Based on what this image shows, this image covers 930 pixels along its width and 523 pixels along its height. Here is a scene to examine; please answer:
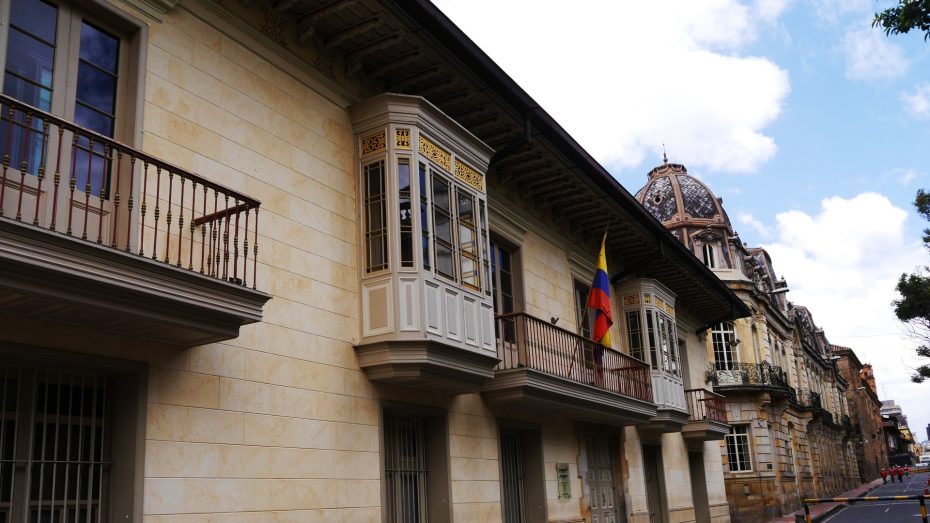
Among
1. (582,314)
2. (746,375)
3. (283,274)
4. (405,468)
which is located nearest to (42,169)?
(283,274)

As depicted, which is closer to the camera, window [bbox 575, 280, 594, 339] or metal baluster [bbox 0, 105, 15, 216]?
metal baluster [bbox 0, 105, 15, 216]

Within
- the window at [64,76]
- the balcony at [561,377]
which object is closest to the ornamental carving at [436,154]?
the balcony at [561,377]

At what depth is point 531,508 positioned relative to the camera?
1388 cm

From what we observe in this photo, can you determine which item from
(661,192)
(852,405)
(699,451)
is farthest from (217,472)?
Result: (852,405)

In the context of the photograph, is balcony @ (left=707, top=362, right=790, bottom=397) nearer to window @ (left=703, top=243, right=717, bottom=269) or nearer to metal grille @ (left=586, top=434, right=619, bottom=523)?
window @ (left=703, top=243, right=717, bottom=269)

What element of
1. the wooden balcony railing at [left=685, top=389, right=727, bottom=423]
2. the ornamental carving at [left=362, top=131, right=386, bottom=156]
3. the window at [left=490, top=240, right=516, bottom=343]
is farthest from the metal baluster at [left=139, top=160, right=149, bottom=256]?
the wooden balcony railing at [left=685, top=389, right=727, bottom=423]

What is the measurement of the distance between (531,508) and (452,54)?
760cm

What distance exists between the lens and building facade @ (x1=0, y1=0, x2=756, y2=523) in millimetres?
6613

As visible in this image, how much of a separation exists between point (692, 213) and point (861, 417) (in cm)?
5275

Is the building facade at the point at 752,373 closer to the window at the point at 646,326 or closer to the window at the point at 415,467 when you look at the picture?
the window at the point at 646,326

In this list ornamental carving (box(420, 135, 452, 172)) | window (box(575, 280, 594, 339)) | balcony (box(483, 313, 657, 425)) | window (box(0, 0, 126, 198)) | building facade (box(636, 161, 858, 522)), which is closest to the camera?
window (box(0, 0, 126, 198))

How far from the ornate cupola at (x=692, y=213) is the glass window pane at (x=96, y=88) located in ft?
108

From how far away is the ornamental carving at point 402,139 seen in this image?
33.9ft

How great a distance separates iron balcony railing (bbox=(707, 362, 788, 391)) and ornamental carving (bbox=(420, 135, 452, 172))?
26210 mm
